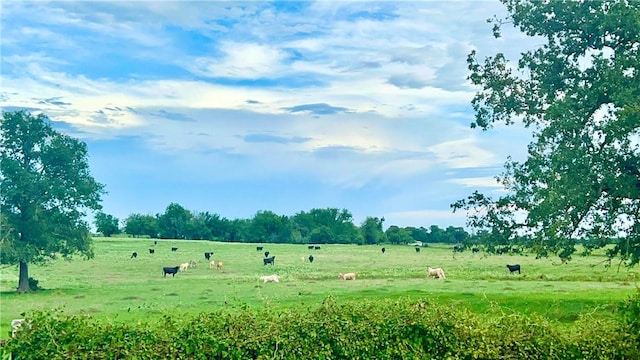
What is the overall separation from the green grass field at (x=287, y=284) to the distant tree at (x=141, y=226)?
11396 millimetres

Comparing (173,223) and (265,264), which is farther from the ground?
(173,223)

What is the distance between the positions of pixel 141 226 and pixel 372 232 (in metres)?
39.4

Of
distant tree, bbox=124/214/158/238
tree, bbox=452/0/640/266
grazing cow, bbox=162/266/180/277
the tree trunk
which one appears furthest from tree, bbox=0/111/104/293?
distant tree, bbox=124/214/158/238

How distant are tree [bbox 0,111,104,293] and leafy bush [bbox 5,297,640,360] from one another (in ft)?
102

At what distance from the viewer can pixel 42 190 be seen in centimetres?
3953

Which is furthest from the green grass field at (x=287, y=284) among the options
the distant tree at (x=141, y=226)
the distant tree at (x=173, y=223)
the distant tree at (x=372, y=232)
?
the distant tree at (x=372, y=232)

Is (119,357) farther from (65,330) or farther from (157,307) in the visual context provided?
(157,307)

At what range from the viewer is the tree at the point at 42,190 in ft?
128

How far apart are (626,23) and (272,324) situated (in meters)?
16.3

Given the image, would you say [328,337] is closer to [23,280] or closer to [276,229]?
[23,280]

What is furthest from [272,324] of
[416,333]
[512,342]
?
[512,342]

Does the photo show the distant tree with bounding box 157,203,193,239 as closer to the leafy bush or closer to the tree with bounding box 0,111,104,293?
the tree with bounding box 0,111,104,293

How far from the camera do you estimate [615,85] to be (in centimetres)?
2003

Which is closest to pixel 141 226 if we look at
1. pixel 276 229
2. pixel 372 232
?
pixel 276 229
